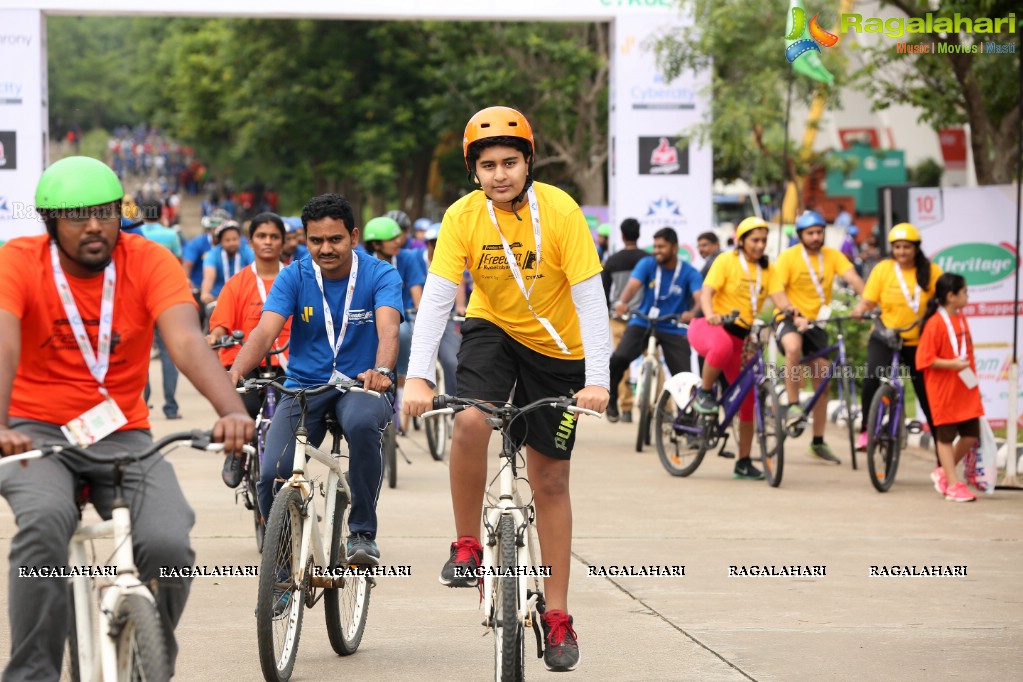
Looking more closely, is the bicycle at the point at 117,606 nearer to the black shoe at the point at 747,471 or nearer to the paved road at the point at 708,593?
the paved road at the point at 708,593

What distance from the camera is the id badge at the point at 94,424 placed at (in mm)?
4637

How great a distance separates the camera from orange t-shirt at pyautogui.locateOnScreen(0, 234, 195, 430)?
183 inches

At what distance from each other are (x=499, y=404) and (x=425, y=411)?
0.90 ft

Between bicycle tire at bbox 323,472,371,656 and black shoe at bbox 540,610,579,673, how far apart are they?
3.64 ft

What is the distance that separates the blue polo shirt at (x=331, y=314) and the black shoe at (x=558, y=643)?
1.78m

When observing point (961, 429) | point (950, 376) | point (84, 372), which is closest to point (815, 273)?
point (950, 376)

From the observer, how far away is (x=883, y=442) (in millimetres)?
11586

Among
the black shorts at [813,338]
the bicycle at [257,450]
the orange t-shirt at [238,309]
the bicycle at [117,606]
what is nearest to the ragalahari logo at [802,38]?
the black shorts at [813,338]

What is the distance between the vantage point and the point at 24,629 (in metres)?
4.39

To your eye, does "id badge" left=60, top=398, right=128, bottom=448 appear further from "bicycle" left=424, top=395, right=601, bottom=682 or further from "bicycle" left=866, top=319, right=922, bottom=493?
"bicycle" left=866, top=319, right=922, bottom=493

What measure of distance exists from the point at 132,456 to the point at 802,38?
1151 centimetres

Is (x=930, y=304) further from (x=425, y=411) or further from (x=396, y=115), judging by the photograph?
(x=396, y=115)

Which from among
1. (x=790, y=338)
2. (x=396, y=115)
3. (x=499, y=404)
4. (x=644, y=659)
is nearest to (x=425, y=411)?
(x=499, y=404)

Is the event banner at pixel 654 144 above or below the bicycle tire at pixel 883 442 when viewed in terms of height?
above
